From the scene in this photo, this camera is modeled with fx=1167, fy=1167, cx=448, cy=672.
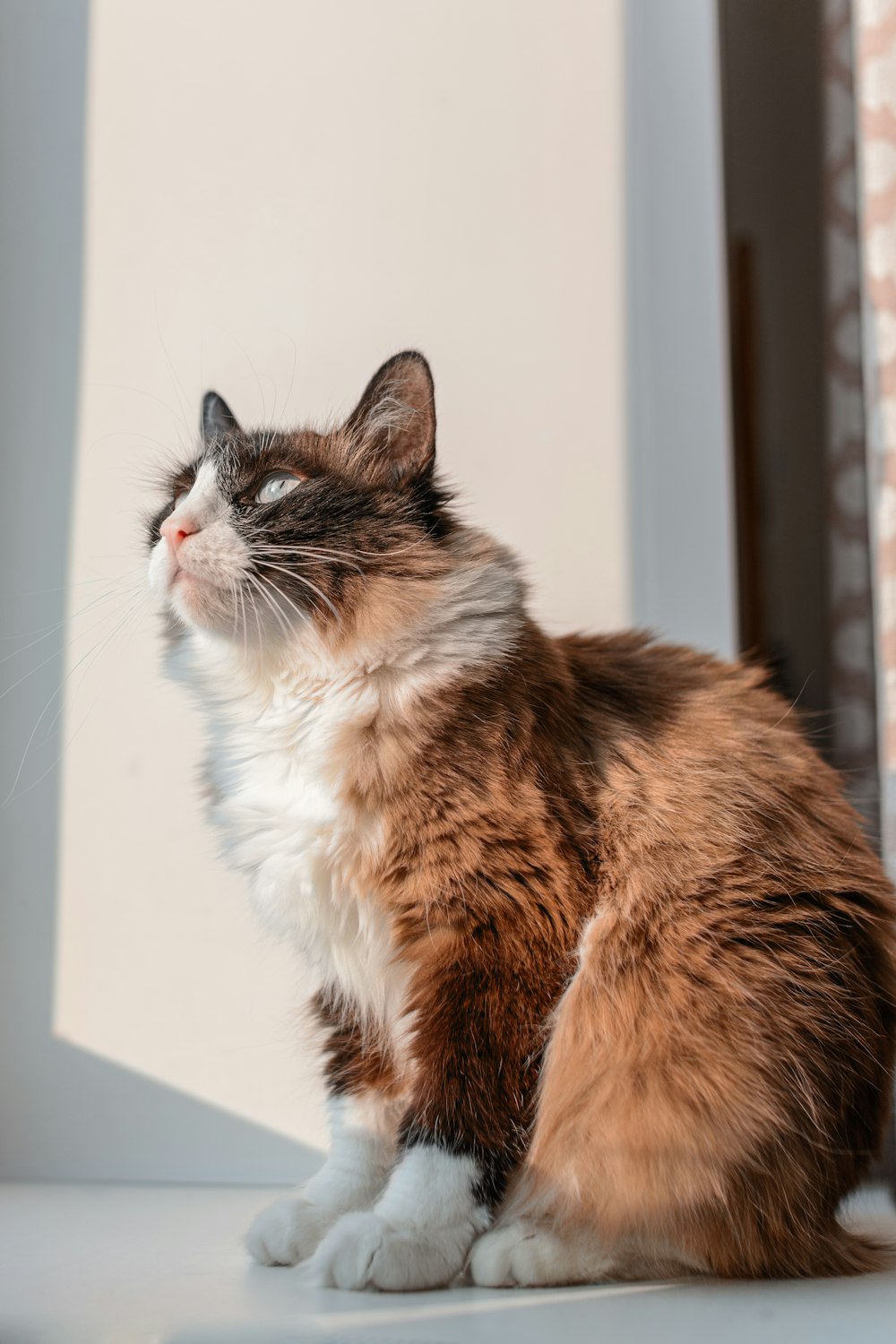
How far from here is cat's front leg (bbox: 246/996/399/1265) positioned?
1198 millimetres

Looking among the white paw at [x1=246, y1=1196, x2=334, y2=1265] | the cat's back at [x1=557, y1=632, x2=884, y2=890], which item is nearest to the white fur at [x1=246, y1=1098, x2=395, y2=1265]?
the white paw at [x1=246, y1=1196, x2=334, y2=1265]

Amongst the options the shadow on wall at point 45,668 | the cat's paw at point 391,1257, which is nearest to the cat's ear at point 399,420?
the shadow on wall at point 45,668

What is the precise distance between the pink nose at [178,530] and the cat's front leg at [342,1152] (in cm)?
58

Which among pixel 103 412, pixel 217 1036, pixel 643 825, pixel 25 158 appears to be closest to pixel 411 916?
pixel 643 825

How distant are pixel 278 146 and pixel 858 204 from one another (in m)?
1.00

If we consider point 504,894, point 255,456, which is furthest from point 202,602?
point 504,894

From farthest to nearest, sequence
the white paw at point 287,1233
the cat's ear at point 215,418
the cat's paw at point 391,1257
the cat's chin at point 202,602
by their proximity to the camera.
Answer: the cat's ear at point 215,418 → the cat's chin at point 202,602 → the white paw at point 287,1233 → the cat's paw at point 391,1257

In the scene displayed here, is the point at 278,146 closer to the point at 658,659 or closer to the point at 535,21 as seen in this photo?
the point at 535,21

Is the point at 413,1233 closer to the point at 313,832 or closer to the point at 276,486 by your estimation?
the point at 313,832

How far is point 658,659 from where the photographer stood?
1.52 metres

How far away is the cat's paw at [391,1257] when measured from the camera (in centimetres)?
104

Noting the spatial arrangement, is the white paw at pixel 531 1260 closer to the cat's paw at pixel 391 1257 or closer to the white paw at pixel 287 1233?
the cat's paw at pixel 391 1257

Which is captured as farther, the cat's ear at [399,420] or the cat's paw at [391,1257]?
the cat's ear at [399,420]

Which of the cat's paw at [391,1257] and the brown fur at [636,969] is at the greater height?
the brown fur at [636,969]
